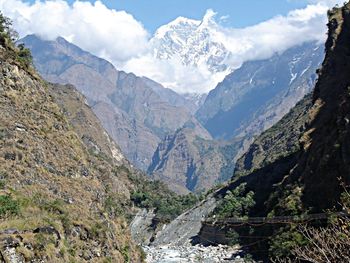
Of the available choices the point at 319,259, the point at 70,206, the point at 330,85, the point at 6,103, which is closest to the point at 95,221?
the point at 70,206

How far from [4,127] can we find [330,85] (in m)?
72.1

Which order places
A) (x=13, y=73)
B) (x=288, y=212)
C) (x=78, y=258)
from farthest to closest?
1. (x=288, y=212)
2. (x=13, y=73)
3. (x=78, y=258)

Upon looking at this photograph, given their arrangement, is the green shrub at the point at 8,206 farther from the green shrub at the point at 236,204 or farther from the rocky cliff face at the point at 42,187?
the green shrub at the point at 236,204

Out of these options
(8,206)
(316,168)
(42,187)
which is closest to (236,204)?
(316,168)

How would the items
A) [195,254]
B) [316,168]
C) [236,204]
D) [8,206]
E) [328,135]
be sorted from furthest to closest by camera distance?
[236,204]
[195,254]
[328,135]
[316,168]
[8,206]

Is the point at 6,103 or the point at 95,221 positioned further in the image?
the point at 6,103

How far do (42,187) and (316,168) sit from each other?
50057 millimetres

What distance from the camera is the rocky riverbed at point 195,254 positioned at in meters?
105

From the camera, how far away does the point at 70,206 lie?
182 feet

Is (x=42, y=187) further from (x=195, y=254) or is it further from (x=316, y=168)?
(x=195, y=254)

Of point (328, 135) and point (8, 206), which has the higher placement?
point (328, 135)

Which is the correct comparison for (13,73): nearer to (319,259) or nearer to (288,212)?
(288,212)

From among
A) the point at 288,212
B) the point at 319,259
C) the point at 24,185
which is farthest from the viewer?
the point at 288,212

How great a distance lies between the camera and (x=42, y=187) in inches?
2173
